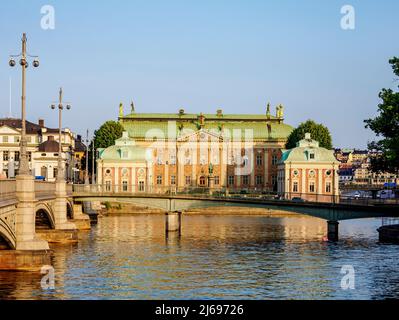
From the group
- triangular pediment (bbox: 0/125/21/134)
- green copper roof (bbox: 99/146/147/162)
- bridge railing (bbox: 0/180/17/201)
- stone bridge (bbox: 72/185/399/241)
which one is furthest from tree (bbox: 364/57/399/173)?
triangular pediment (bbox: 0/125/21/134)

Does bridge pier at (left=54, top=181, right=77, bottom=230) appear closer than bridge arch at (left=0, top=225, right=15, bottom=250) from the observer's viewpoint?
No

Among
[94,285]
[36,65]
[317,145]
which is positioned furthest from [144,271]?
[317,145]

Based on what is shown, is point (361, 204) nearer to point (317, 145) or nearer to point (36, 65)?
point (36, 65)

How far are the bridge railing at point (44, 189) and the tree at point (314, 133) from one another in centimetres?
10092

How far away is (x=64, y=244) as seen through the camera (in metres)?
82.4

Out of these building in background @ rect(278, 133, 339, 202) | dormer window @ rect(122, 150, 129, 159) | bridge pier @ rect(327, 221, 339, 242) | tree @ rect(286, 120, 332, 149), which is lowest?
bridge pier @ rect(327, 221, 339, 242)

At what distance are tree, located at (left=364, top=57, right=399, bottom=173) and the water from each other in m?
7.93

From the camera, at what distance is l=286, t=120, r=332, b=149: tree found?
7189 inches

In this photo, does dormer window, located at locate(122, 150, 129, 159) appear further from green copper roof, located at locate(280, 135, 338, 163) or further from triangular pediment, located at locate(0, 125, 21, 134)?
green copper roof, located at locate(280, 135, 338, 163)

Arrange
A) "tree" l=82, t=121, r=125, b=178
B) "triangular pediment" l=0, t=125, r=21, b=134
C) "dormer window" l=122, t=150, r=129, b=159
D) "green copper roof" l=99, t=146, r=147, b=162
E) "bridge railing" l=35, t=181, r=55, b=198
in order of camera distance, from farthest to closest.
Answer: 1. "tree" l=82, t=121, r=125, b=178
2. "triangular pediment" l=0, t=125, r=21, b=134
3. "dormer window" l=122, t=150, r=129, b=159
4. "green copper roof" l=99, t=146, r=147, b=162
5. "bridge railing" l=35, t=181, r=55, b=198

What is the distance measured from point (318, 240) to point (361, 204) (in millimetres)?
7349

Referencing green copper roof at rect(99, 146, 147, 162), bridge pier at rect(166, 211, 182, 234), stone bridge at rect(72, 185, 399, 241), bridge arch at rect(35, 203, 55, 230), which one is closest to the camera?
stone bridge at rect(72, 185, 399, 241)

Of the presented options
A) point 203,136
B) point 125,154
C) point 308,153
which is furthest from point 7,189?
point 203,136

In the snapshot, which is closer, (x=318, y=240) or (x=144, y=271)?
(x=144, y=271)
